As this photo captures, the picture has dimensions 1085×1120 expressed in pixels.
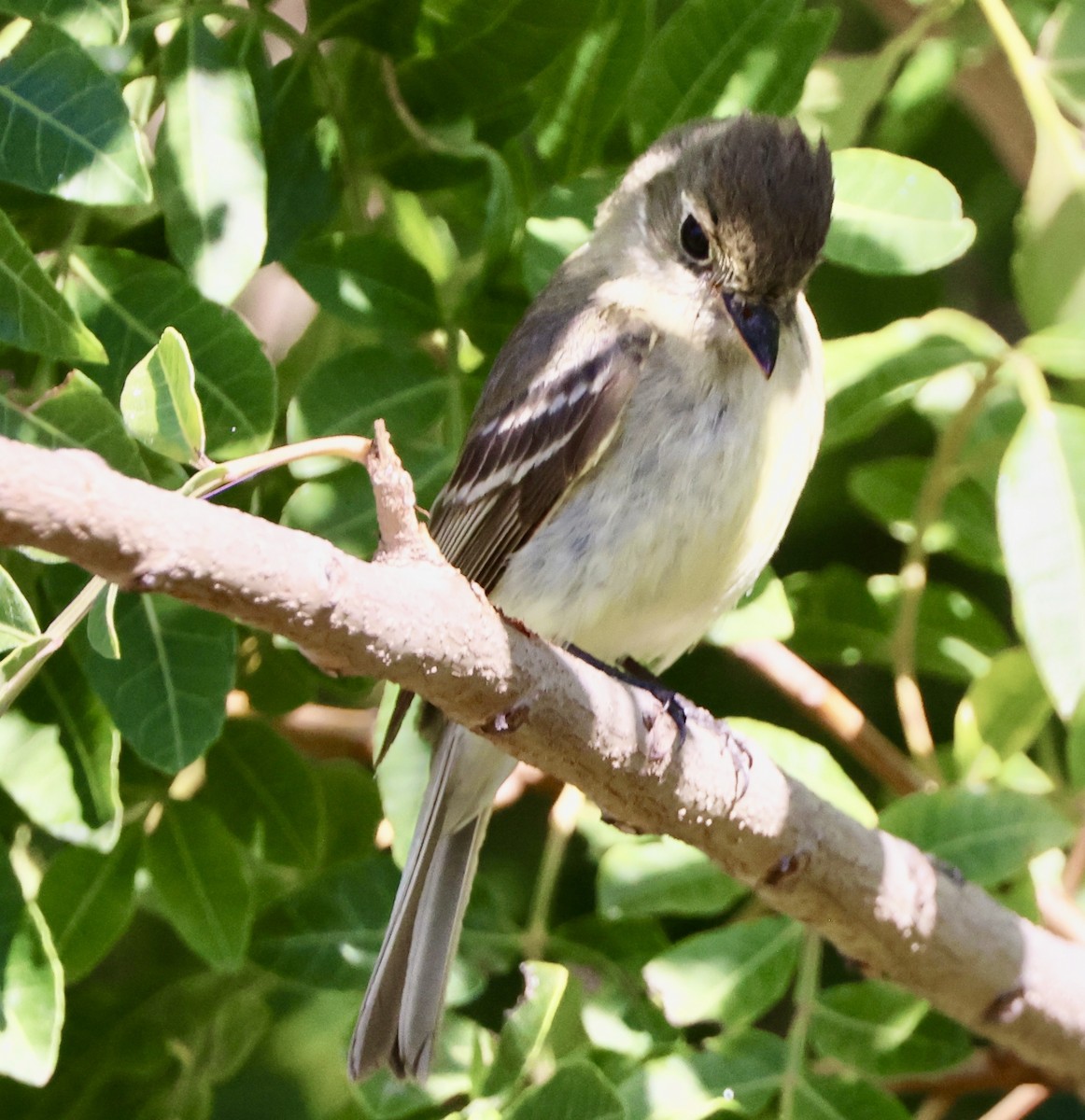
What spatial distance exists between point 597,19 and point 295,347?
1.78 ft

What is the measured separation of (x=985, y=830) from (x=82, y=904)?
960 mm

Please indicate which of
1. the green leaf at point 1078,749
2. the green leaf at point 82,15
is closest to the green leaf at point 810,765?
the green leaf at point 1078,749

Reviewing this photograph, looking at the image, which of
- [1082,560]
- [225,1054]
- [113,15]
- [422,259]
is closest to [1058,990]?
[1082,560]

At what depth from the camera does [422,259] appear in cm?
171

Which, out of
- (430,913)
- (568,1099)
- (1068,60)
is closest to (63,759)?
(430,913)

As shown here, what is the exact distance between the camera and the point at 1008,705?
1690 millimetres

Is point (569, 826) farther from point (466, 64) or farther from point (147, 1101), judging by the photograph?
point (466, 64)

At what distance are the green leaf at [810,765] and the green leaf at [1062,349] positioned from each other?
0.49 metres

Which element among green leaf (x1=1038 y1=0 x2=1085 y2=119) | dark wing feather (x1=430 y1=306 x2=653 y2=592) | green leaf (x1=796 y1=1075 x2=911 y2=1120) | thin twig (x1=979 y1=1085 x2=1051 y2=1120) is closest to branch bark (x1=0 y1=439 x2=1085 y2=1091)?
thin twig (x1=979 y1=1085 x2=1051 y2=1120)

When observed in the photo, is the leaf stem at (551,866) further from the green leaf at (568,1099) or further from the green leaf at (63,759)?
the green leaf at (63,759)

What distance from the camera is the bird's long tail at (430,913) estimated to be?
1.48 meters

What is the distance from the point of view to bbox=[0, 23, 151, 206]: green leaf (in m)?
1.28

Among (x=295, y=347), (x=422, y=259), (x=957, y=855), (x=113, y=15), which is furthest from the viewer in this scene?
(x=295, y=347)

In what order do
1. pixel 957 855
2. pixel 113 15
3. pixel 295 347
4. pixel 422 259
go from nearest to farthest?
pixel 113 15, pixel 957 855, pixel 422 259, pixel 295 347
